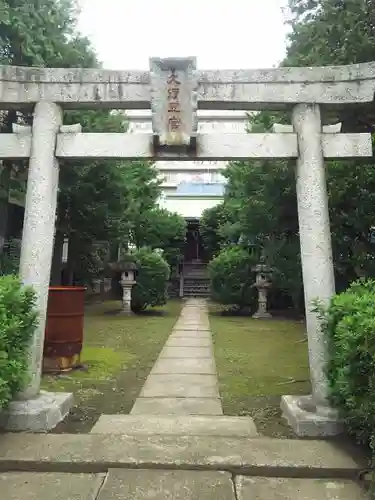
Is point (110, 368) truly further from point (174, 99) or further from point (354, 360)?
point (354, 360)

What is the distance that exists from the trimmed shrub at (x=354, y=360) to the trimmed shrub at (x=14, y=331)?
249cm

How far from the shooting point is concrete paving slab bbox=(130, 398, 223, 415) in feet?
15.2

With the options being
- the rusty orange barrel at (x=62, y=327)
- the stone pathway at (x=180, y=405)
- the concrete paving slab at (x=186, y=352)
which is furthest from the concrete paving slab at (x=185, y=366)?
the rusty orange barrel at (x=62, y=327)

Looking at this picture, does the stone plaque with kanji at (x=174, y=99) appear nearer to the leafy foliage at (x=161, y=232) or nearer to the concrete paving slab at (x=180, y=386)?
the concrete paving slab at (x=180, y=386)

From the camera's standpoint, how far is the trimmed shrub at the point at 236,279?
14.6 m

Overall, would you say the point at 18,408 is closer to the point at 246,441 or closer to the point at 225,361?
the point at 246,441

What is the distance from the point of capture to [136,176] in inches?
605

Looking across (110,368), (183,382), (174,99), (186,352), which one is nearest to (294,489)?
(183,382)

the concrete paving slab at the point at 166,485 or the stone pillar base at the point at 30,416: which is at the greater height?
the stone pillar base at the point at 30,416

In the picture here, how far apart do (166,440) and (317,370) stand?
1.51 m

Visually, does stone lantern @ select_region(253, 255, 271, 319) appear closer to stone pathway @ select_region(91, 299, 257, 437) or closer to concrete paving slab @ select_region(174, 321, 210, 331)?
concrete paving slab @ select_region(174, 321, 210, 331)

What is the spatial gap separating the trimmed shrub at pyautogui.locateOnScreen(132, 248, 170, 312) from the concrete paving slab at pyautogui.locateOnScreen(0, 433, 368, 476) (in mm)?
10671

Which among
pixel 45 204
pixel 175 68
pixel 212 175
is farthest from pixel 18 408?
pixel 212 175

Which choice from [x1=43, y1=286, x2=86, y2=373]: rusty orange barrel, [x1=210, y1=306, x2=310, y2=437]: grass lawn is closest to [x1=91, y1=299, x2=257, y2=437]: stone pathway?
[x1=210, y1=306, x2=310, y2=437]: grass lawn
